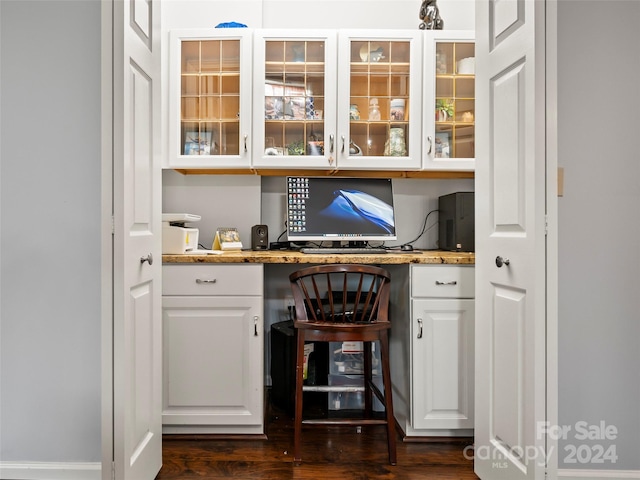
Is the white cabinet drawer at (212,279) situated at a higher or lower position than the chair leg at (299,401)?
higher

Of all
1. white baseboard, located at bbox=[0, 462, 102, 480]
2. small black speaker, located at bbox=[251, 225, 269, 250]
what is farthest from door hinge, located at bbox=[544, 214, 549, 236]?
white baseboard, located at bbox=[0, 462, 102, 480]

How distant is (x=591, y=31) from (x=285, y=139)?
4.92 ft

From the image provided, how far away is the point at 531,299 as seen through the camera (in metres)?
1.47

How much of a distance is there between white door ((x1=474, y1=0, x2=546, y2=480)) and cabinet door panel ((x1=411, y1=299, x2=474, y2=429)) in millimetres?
308

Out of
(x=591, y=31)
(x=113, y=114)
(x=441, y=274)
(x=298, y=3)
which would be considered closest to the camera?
(x=113, y=114)

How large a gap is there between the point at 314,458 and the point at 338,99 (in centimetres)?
180

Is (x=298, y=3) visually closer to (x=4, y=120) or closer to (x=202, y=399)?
(x=4, y=120)

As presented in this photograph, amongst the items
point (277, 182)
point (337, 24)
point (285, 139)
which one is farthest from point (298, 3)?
point (277, 182)

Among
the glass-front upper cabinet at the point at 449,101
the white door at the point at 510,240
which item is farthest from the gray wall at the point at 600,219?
the glass-front upper cabinet at the point at 449,101

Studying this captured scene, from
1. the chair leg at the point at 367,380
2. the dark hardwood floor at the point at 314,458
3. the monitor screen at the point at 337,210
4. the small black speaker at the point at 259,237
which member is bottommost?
the dark hardwood floor at the point at 314,458

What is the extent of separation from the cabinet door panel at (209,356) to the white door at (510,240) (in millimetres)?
1022

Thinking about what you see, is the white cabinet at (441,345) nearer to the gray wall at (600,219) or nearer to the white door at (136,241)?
the gray wall at (600,219)

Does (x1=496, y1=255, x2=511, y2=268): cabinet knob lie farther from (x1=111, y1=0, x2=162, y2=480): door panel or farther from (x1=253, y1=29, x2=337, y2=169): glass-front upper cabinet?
(x1=111, y1=0, x2=162, y2=480): door panel

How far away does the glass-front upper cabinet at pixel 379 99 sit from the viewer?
252cm
